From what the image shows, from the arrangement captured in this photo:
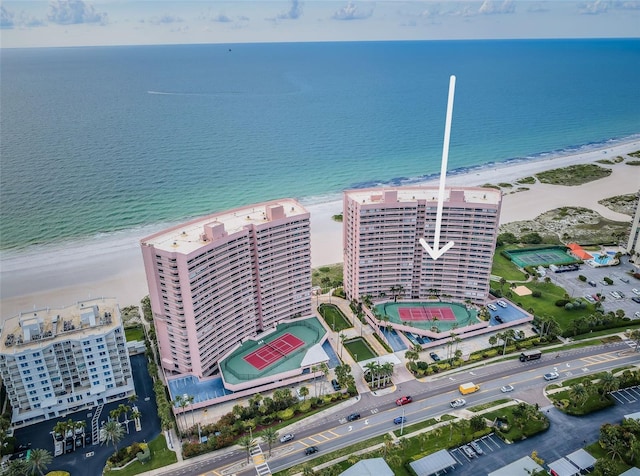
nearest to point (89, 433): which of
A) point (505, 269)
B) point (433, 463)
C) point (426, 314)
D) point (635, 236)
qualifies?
point (433, 463)

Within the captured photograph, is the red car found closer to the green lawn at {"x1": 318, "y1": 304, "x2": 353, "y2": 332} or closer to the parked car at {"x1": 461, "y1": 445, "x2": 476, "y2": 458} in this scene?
the parked car at {"x1": 461, "y1": 445, "x2": 476, "y2": 458}

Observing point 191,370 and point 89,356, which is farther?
point 191,370

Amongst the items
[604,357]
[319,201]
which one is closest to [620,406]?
[604,357]

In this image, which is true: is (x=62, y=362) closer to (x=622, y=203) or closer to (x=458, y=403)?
(x=458, y=403)

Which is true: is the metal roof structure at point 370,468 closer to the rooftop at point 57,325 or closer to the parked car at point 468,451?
the parked car at point 468,451

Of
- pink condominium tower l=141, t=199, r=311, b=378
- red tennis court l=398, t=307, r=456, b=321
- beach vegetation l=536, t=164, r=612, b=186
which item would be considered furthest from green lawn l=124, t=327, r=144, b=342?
beach vegetation l=536, t=164, r=612, b=186

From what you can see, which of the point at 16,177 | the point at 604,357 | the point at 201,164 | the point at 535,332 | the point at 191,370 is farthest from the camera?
the point at 201,164

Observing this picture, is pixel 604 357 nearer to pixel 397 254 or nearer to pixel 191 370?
pixel 397 254

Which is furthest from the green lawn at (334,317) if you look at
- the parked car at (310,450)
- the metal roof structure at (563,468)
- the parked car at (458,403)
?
the metal roof structure at (563,468)
